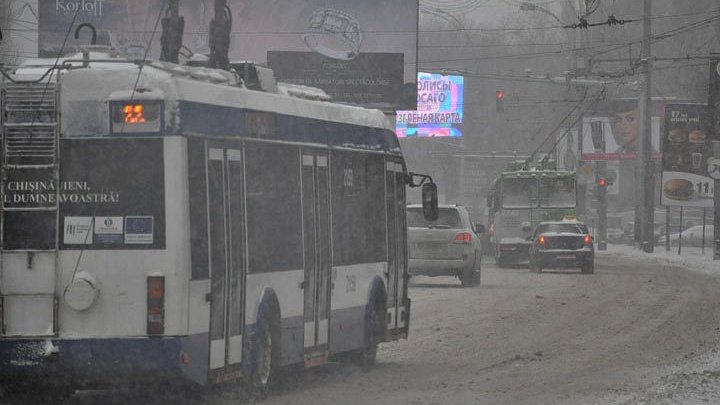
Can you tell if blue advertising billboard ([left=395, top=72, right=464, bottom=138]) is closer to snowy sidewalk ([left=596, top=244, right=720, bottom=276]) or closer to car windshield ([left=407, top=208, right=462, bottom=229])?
snowy sidewalk ([left=596, top=244, right=720, bottom=276])

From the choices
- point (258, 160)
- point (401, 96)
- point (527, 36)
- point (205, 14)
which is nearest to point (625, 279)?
point (401, 96)

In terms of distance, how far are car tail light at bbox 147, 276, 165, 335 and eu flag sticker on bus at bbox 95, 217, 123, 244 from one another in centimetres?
40

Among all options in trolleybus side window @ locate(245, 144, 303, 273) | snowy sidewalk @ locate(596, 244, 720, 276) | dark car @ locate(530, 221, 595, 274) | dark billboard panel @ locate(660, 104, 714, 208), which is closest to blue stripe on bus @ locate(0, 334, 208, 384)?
trolleybus side window @ locate(245, 144, 303, 273)

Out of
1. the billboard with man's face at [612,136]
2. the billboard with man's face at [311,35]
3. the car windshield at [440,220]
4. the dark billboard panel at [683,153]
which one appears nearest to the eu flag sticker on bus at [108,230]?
the car windshield at [440,220]

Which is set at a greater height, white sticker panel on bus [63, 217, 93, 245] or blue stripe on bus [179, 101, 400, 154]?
blue stripe on bus [179, 101, 400, 154]

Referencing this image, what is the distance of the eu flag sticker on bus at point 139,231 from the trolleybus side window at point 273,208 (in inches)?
56.7

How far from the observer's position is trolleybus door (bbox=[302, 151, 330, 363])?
1371 cm

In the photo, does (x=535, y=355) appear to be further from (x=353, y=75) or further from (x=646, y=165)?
(x=646, y=165)

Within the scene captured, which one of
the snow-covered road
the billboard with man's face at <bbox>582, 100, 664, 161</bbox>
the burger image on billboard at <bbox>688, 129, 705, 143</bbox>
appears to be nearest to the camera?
the snow-covered road

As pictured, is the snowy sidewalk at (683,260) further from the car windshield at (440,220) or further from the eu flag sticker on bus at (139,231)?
the eu flag sticker on bus at (139,231)

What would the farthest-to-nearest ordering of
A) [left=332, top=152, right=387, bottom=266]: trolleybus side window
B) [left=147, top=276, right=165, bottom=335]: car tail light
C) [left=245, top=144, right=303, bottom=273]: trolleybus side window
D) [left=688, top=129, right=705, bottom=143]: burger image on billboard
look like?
[left=688, top=129, right=705, bottom=143]: burger image on billboard < [left=332, top=152, right=387, bottom=266]: trolleybus side window < [left=245, top=144, right=303, bottom=273]: trolleybus side window < [left=147, top=276, right=165, bottom=335]: car tail light

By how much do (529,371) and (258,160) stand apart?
167 inches

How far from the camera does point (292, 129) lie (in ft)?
44.2

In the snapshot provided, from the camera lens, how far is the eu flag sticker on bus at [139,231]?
10977 mm
